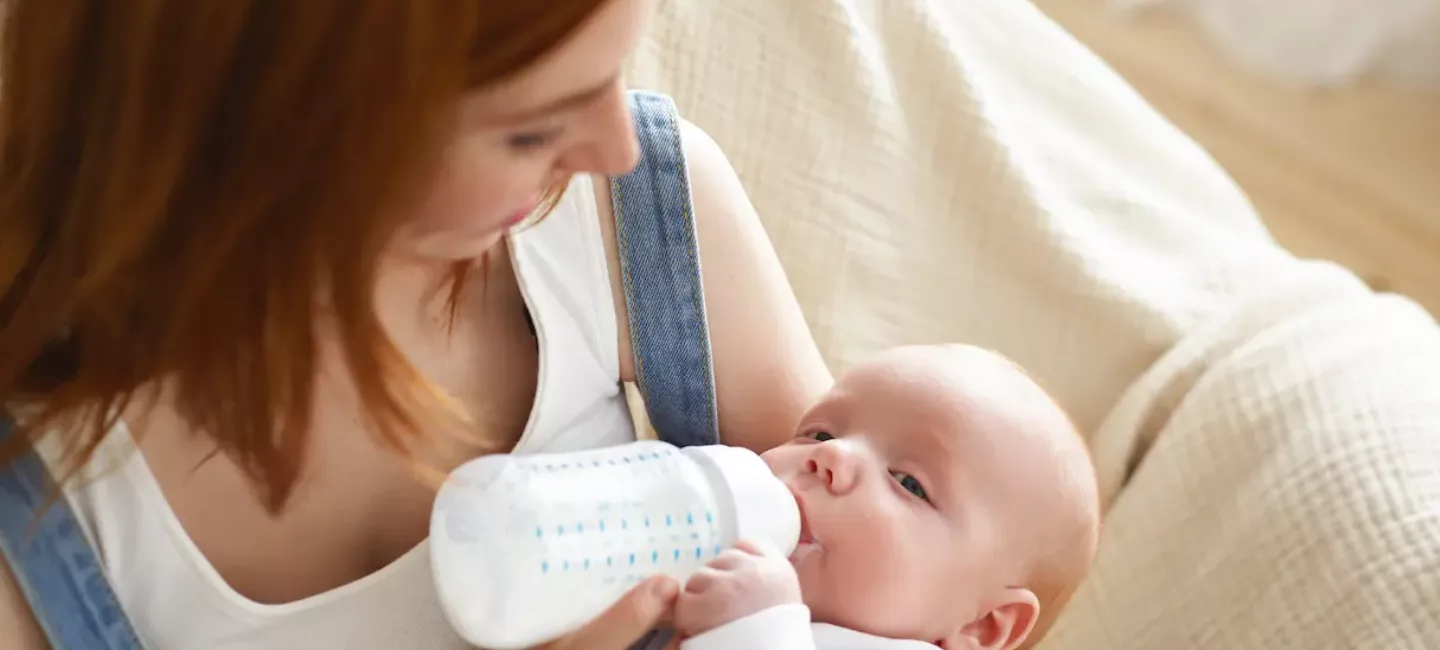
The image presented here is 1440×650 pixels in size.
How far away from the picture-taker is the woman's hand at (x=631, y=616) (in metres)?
0.74

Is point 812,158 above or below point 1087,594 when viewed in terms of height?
above

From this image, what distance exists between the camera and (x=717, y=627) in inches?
29.3

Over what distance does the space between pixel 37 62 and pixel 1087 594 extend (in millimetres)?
895

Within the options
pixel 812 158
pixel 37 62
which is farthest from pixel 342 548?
pixel 812 158

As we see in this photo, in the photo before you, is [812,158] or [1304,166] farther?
[1304,166]

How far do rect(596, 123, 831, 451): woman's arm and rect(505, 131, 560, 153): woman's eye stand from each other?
221mm

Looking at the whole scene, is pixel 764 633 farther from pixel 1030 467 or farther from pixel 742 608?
pixel 1030 467

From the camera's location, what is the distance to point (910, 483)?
0.89 meters

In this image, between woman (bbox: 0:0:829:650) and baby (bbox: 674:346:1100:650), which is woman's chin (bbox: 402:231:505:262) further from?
baby (bbox: 674:346:1100:650)

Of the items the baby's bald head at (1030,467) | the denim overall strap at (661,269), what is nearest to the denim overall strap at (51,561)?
the denim overall strap at (661,269)

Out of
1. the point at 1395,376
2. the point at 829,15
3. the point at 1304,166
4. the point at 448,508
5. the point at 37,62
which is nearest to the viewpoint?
the point at 37,62

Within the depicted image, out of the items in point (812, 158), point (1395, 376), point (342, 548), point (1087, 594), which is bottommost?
point (1087, 594)

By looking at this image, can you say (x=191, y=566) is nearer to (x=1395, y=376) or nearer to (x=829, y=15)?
(x=829, y=15)

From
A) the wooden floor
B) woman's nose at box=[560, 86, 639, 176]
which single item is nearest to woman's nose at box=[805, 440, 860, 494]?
woman's nose at box=[560, 86, 639, 176]
